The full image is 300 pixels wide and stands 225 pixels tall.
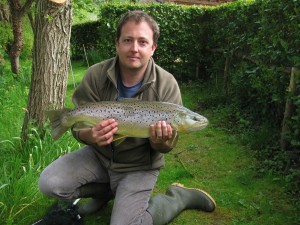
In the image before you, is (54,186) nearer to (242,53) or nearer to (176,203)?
(176,203)

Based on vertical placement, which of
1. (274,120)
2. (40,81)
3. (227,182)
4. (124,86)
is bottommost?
(227,182)

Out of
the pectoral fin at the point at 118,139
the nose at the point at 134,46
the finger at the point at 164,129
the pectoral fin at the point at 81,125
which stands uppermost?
the nose at the point at 134,46

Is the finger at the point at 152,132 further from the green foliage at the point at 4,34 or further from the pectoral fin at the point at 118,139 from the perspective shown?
the green foliage at the point at 4,34

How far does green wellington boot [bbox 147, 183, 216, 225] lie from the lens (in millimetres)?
3574

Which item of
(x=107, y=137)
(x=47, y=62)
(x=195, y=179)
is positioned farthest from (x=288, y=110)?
(x=47, y=62)

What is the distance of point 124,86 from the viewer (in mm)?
3367

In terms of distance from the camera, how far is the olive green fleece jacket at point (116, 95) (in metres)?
3.31

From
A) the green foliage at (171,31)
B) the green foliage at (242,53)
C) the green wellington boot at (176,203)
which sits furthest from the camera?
the green foliage at (171,31)

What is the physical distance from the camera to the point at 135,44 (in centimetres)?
311

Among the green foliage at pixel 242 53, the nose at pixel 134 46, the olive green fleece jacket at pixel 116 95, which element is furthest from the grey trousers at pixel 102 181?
the green foliage at pixel 242 53

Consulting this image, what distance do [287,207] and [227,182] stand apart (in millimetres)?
874

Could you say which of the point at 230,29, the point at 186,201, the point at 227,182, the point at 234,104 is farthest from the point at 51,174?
the point at 230,29

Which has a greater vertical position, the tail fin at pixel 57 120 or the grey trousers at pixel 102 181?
the tail fin at pixel 57 120

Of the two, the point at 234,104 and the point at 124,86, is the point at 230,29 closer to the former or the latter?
the point at 234,104
